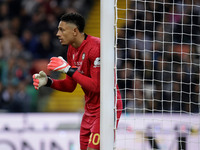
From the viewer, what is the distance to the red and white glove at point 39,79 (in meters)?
3.92

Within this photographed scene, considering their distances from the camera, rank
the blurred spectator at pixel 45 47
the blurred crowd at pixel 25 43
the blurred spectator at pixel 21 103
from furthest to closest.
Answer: the blurred spectator at pixel 45 47 → the blurred crowd at pixel 25 43 → the blurred spectator at pixel 21 103

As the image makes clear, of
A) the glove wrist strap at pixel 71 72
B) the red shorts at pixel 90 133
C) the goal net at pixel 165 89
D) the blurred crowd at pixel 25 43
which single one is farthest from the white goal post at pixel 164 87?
the blurred crowd at pixel 25 43

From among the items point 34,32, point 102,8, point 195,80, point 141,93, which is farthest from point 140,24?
point 102,8

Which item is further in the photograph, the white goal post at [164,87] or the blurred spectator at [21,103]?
the blurred spectator at [21,103]

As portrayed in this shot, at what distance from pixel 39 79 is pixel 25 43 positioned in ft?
15.8

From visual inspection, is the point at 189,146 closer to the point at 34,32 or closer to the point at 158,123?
the point at 158,123

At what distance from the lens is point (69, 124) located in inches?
270

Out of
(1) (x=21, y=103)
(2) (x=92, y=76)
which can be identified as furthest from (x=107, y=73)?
(1) (x=21, y=103)

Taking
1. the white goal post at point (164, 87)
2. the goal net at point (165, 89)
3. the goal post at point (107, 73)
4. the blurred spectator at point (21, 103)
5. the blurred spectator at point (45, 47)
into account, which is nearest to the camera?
the goal post at point (107, 73)

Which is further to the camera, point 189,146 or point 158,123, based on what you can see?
point 158,123

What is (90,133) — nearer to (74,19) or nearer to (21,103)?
(74,19)

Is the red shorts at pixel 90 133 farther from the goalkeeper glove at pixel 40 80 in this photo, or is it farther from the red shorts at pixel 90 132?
the goalkeeper glove at pixel 40 80

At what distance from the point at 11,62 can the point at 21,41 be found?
2.65 feet

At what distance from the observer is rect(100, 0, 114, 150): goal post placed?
3.49 m
